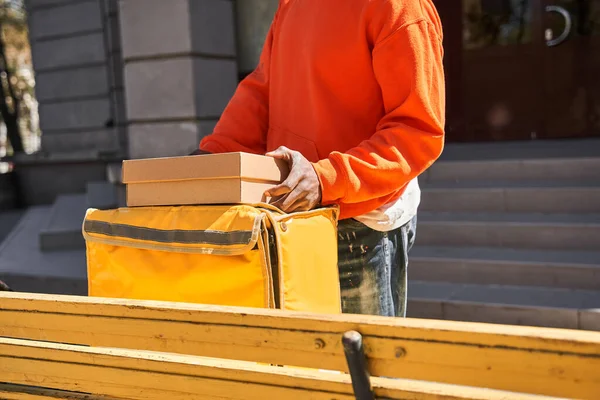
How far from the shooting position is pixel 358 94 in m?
1.76

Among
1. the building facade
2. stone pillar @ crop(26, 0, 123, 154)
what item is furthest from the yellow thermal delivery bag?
stone pillar @ crop(26, 0, 123, 154)

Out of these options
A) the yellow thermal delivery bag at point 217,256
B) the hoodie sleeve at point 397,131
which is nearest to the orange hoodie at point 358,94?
the hoodie sleeve at point 397,131

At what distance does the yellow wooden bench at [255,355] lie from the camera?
3.25ft

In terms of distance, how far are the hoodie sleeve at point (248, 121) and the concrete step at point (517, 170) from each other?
4.15 metres

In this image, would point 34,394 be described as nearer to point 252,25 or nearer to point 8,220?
point 252,25

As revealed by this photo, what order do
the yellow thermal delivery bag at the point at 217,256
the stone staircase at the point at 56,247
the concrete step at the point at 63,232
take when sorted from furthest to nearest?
the concrete step at the point at 63,232 < the stone staircase at the point at 56,247 < the yellow thermal delivery bag at the point at 217,256

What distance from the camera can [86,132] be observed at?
10.4m

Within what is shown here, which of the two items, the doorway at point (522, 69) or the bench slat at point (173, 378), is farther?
the doorway at point (522, 69)

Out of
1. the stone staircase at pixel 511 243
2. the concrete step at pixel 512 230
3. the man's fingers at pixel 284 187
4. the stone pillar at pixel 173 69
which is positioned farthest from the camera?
the stone pillar at pixel 173 69

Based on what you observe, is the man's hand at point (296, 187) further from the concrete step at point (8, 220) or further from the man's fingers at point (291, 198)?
the concrete step at point (8, 220)

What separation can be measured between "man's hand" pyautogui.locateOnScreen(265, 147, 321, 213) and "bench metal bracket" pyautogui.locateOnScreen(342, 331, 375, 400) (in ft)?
1.72

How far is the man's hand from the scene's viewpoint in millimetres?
1568

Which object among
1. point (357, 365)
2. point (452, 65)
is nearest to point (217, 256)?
point (357, 365)

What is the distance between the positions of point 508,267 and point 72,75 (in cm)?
786
